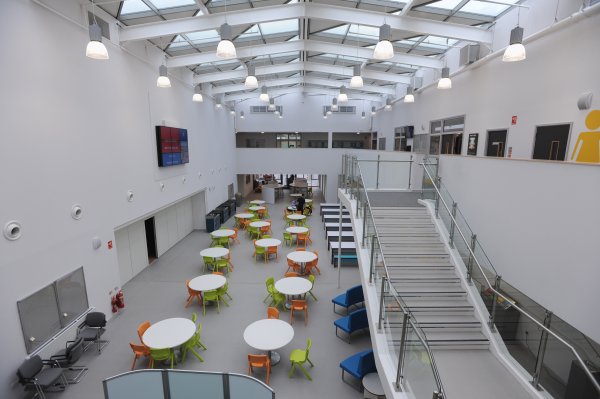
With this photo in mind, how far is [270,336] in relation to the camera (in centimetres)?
563

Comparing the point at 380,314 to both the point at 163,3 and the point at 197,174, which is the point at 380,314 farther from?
the point at 197,174

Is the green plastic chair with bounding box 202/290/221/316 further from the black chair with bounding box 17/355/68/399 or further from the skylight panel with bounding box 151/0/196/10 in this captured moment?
the skylight panel with bounding box 151/0/196/10

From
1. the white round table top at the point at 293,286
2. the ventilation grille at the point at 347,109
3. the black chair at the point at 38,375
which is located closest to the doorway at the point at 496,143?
the white round table top at the point at 293,286

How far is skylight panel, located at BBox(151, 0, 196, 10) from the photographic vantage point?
6.69 metres

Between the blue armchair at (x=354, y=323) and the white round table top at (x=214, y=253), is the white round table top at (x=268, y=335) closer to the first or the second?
the blue armchair at (x=354, y=323)

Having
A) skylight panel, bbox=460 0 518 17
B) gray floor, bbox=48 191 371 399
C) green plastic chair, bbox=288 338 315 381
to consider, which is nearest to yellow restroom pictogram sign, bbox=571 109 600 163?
skylight panel, bbox=460 0 518 17

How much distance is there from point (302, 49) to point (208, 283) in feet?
26.3

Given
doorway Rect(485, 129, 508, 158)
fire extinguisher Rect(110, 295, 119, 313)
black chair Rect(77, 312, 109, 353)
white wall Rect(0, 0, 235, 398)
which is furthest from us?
doorway Rect(485, 129, 508, 158)

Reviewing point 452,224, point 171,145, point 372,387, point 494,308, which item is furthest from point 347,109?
point 372,387

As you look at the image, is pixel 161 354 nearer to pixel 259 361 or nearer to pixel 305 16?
pixel 259 361

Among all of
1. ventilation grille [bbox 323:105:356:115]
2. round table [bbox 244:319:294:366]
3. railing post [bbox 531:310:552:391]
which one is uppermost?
ventilation grille [bbox 323:105:356:115]

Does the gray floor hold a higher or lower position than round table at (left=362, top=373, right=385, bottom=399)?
lower

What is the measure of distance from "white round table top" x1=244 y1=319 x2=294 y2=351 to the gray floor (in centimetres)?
61

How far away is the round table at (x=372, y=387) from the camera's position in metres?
4.78
